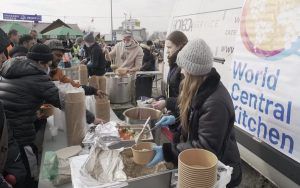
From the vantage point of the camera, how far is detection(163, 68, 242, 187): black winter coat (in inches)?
65.6

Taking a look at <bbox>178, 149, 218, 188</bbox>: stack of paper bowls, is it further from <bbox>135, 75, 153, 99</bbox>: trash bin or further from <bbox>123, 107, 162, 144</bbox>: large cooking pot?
<bbox>135, 75, 153, 99</bbox>: trash bin

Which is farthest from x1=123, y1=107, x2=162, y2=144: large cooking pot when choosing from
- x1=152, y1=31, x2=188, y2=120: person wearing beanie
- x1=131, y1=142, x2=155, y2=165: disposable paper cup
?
x1=131, y1=142, x2=155, y2=165: disposable paper cup

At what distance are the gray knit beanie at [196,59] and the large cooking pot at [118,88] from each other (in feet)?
11.5

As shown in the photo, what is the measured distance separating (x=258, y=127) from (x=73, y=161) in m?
1.51

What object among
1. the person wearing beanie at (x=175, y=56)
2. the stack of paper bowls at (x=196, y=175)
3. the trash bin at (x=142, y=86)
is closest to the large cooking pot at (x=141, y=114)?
the person wearing beanie at (x=175, y=56)

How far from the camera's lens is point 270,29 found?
89.0 inches

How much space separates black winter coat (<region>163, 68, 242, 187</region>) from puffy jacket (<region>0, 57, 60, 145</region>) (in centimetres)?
138

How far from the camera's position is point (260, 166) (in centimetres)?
256

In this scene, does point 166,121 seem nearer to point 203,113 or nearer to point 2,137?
point 203,113

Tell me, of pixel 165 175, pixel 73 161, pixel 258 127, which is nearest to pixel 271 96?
pixel 258 127

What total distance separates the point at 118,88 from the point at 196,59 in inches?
144

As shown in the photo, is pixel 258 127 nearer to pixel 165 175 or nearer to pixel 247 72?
pixel 247 72

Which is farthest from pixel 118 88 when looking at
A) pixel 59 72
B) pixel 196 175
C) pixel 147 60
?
pixel 196 175

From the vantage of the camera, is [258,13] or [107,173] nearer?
[107,173]
